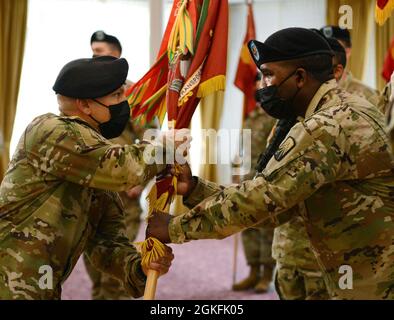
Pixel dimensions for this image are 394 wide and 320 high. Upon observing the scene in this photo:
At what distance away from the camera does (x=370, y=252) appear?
2121 millimetres

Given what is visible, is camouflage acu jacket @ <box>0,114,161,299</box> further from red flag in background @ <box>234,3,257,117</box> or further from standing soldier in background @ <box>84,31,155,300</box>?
red flag in background @ <box>234,3,257,117</box>

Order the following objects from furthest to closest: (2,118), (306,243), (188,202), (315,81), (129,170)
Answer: (2,118) → (306,243) → (188,202) → (315,81) → (129,170)

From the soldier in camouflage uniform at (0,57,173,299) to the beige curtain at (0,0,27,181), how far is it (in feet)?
17.6

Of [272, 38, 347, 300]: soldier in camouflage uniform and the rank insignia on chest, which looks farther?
[272, 38, 347, 300]: soldier in camouflage uniform

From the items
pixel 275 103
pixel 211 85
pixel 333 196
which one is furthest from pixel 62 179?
pixel 333 196

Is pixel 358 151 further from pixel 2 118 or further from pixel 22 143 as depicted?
pixel 2 118

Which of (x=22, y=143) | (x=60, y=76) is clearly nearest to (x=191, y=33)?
(x=60, y=76)

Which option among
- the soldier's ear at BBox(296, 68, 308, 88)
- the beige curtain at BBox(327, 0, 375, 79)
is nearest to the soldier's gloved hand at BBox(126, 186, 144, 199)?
the soldier's ear at BBox(296, 68, 308, 88)

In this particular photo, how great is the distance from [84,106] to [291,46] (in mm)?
753

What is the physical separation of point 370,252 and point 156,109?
99 cm

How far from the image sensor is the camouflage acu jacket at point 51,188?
2.00 meters

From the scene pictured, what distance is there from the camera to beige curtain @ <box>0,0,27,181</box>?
23.8ft

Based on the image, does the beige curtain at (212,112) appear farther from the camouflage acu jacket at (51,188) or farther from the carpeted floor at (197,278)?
the camouflage acu jacket at (51,188)

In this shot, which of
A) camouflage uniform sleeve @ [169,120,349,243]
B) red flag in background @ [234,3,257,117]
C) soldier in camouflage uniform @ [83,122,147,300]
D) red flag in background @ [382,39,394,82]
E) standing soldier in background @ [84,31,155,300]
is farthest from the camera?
red flag in background @ [234,3,257,117]
